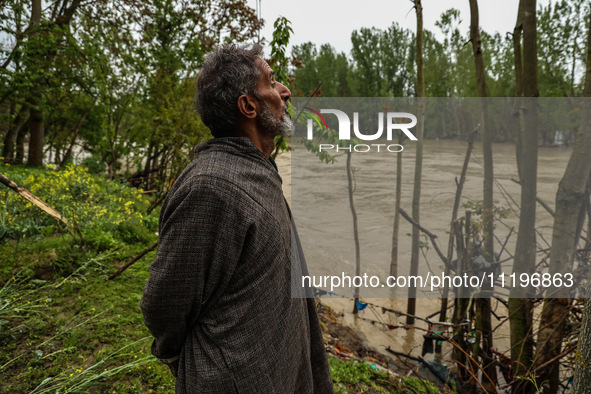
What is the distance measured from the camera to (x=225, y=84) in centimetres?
132

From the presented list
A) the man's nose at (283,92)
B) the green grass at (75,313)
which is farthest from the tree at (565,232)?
the man's nose at (283,92)

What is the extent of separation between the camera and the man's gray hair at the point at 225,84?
1316 millimetres

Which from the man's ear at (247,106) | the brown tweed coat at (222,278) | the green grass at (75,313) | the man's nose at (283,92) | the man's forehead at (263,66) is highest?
the man's forehead at (263,66)

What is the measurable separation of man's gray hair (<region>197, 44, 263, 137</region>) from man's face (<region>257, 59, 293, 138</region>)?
0.11 feet

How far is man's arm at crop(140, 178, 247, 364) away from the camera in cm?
111

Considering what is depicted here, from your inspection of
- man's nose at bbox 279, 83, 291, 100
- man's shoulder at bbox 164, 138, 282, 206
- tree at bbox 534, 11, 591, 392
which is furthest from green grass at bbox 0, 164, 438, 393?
man's nose at bbox 279, 83, 291, 100

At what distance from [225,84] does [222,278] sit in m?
0.67

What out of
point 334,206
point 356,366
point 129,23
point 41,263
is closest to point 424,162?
point 334,206

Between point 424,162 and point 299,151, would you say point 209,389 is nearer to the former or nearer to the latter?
point 299,151

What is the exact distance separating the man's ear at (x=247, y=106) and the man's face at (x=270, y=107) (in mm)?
28

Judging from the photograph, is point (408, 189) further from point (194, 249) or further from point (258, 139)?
point (194, 249)

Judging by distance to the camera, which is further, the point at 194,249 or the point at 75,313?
the point at 75,313

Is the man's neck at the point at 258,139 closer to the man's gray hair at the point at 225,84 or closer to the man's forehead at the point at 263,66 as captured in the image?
the man's gray hair at the point at 225,84

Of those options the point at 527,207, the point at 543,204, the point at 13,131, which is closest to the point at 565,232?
the point at 527,207
